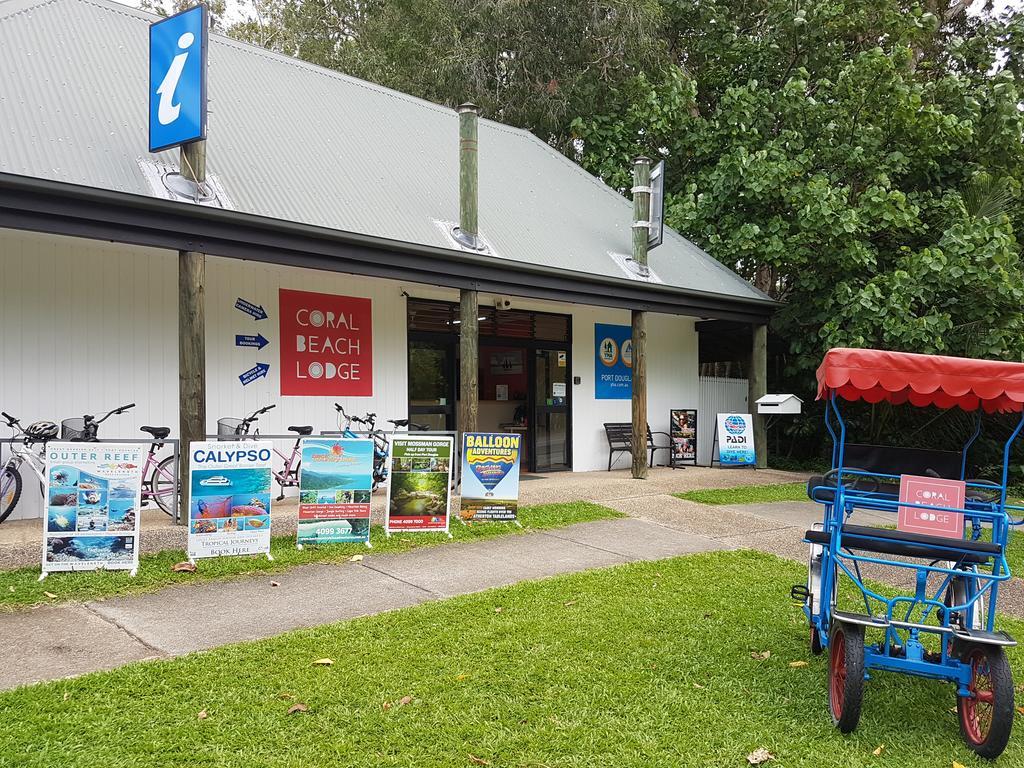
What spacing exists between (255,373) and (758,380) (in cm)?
920

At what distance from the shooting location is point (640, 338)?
41.4ft

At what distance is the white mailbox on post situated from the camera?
14266 mm

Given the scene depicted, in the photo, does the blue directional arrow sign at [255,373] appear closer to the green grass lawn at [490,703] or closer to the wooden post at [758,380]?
the green grass lawn at [490,703]

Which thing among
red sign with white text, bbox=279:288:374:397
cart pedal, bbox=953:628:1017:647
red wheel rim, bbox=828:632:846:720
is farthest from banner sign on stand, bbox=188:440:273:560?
cart pedal, bbox=953:628:1017:647

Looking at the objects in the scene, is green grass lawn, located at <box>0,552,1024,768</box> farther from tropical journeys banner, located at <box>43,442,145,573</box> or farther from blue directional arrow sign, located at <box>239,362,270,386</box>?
blue directional arrow sign, located at <box>239,362,270,386</box>

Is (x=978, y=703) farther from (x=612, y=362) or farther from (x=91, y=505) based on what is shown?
(x=612, y=362)

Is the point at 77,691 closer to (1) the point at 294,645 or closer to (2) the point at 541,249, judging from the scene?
(1) the point at 294,645

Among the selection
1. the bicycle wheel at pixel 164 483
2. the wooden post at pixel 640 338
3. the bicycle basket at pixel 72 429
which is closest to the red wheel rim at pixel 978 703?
the bicycle wheel at pixel 164 483

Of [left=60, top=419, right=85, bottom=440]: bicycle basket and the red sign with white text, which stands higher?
the red sign with white text

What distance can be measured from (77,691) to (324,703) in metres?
1.25

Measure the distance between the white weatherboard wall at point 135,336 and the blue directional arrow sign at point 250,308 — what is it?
0.22 feet

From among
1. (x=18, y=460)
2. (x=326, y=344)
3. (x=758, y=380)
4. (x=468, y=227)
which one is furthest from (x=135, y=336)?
(x=758, y=380)

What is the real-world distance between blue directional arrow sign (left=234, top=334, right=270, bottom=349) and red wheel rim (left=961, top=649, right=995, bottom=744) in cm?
845

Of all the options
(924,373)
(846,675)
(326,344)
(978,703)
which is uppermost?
(326,344)
